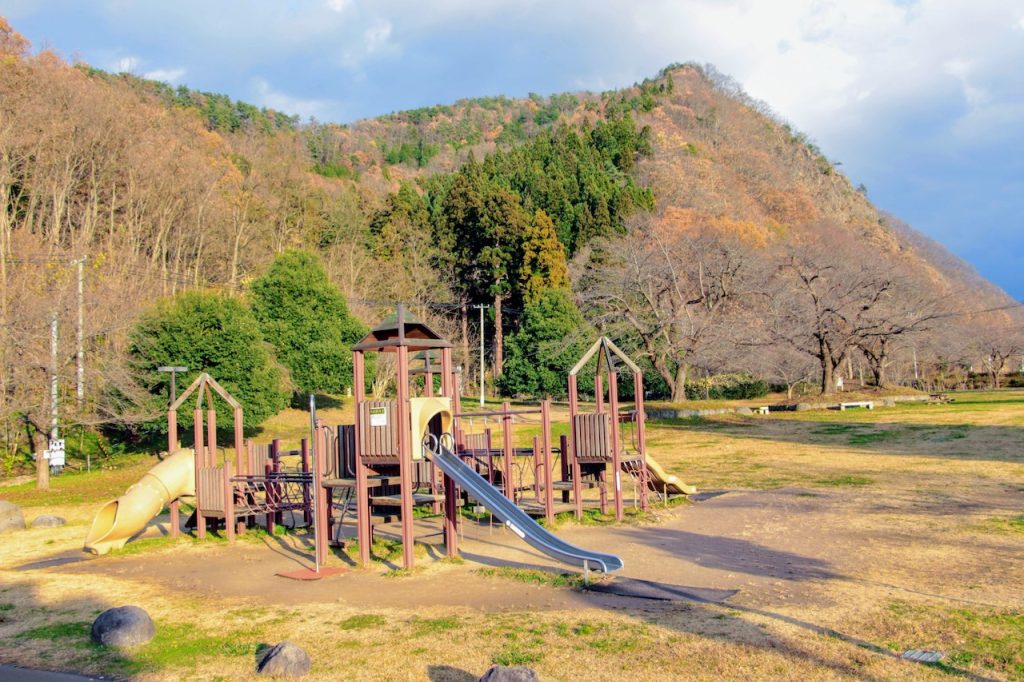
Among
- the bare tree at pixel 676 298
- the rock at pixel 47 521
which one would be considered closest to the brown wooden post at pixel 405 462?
the rock at pixel 47 521

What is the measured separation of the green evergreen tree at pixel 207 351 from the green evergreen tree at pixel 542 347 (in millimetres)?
19915

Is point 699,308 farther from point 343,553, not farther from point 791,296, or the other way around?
point 343,553

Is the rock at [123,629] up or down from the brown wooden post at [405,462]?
down

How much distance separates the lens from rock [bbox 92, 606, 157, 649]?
8.19 m

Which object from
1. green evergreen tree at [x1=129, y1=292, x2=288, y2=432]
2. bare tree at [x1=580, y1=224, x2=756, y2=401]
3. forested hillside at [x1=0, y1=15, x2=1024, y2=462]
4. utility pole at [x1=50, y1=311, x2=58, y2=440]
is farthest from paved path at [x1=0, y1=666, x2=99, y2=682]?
bare tree at [x1=580, y1=224, x2=756, y2=401]

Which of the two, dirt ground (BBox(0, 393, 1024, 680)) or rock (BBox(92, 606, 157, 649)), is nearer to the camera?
dirt ground (BBox(0, 393, 1024, 680))

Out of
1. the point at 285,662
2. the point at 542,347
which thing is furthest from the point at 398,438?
the point at 542,347

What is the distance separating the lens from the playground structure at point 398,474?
37.8ft

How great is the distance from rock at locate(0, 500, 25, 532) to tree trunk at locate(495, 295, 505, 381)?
3876cm

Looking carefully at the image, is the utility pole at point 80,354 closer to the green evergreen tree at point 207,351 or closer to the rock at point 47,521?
the green evergreen tree at point 207,351

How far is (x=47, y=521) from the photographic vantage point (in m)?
17.2

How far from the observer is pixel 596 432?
1483 cm

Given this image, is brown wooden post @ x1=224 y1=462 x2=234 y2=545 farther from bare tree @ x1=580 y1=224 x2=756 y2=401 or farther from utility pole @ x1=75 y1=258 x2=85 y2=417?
bare tree @ x1=580 y1=224 x2=756 y2=401

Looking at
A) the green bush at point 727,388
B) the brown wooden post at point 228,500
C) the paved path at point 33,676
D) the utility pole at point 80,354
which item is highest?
the utility pole at point 80,354
